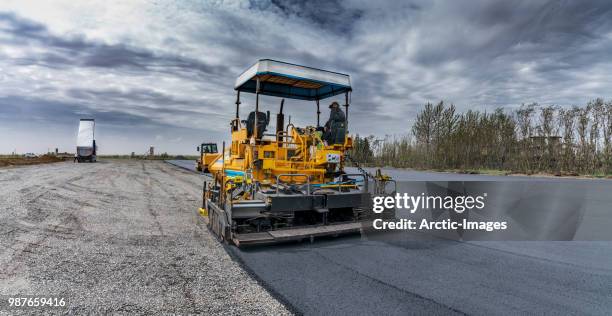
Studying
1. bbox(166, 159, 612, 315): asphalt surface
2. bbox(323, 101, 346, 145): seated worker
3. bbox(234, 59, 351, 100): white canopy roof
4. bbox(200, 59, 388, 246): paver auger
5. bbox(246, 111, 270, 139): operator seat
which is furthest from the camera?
bbox(323, 101, 346, 145): seated worker

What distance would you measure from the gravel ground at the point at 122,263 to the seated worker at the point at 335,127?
8.85ft

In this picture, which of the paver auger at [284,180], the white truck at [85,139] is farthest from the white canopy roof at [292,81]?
the white truck at [85,139]

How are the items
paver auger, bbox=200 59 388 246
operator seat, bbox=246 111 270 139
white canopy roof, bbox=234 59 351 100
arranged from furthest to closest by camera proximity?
operator seat, bbox=246 111 270 139
white canopy roof, bbox=234 59 351 100
paver auger, bbox=200 59 388 246

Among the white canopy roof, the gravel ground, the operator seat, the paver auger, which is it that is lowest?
the gravel ground

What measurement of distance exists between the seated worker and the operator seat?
1.13 m

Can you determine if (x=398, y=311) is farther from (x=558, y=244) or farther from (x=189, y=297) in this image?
(x=558, y=244)

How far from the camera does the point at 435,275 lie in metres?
4.10

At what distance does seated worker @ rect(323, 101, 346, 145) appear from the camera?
6695 millimetres

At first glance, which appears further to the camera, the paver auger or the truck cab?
the truck cab

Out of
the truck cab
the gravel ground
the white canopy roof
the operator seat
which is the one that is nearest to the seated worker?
the white canopy roof

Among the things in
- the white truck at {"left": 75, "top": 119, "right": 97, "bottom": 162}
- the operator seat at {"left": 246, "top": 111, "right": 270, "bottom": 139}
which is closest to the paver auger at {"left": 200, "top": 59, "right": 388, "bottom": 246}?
the operator seat at {"left": 246, "top": 111, "right": 270, "bottom": 139}

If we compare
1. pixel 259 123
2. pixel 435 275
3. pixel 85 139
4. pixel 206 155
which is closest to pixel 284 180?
pixel 259 123

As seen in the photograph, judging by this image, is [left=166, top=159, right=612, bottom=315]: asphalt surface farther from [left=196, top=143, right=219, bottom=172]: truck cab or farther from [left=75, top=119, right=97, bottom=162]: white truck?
[left=75, top=119, right=97, bottom=162]: white truck

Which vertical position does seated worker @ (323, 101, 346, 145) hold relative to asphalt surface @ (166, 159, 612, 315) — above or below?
above
